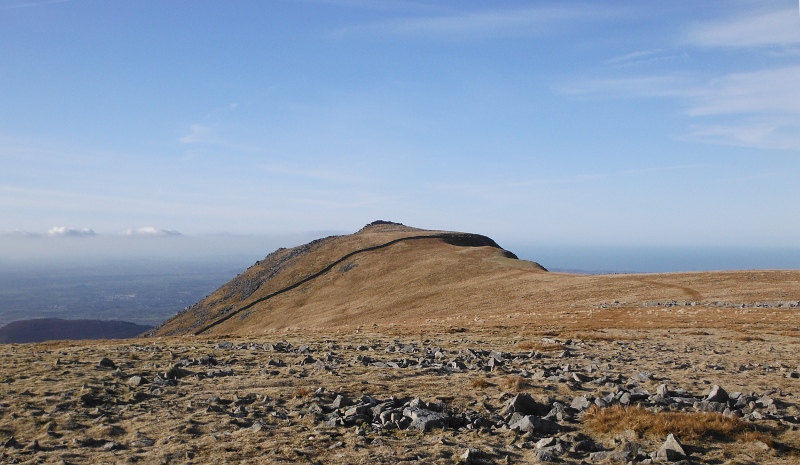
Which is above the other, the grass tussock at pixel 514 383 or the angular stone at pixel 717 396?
the angular stone at pixel 717 396

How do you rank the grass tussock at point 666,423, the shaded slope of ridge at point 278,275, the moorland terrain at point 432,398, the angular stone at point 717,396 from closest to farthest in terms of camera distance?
the moorland terrain at point 432,398 < the grass tussock at point 666,423 < the angular stone at point 717,396 < the shaded slope of ridge at point 278,275

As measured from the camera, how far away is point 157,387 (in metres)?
15.4

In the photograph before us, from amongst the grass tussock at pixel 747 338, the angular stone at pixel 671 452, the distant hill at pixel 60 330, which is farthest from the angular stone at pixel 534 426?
the distant hill at pixel 60 330

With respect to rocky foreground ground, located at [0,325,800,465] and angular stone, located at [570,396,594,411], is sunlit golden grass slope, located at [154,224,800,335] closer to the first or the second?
rocky foreground ground, located at [0,325,800,465]

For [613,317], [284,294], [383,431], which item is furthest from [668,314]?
[284,294]

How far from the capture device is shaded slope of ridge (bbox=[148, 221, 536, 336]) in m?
78.1

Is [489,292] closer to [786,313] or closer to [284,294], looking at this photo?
[786,313]

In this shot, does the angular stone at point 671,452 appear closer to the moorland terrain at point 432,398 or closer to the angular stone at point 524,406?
the moorland terrain at point 432,398

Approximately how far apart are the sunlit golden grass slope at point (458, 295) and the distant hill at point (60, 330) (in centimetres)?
7935

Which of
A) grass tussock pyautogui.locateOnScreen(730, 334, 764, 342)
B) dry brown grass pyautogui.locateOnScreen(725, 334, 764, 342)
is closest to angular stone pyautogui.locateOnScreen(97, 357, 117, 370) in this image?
dry brown grass pyautogui.locateOnScreen(725, 334, 764, 342)

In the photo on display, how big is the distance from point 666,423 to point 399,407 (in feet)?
19.9

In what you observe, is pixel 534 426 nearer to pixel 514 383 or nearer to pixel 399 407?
pixel 399 407

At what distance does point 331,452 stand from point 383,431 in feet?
5.22

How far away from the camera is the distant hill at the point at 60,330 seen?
149 m
